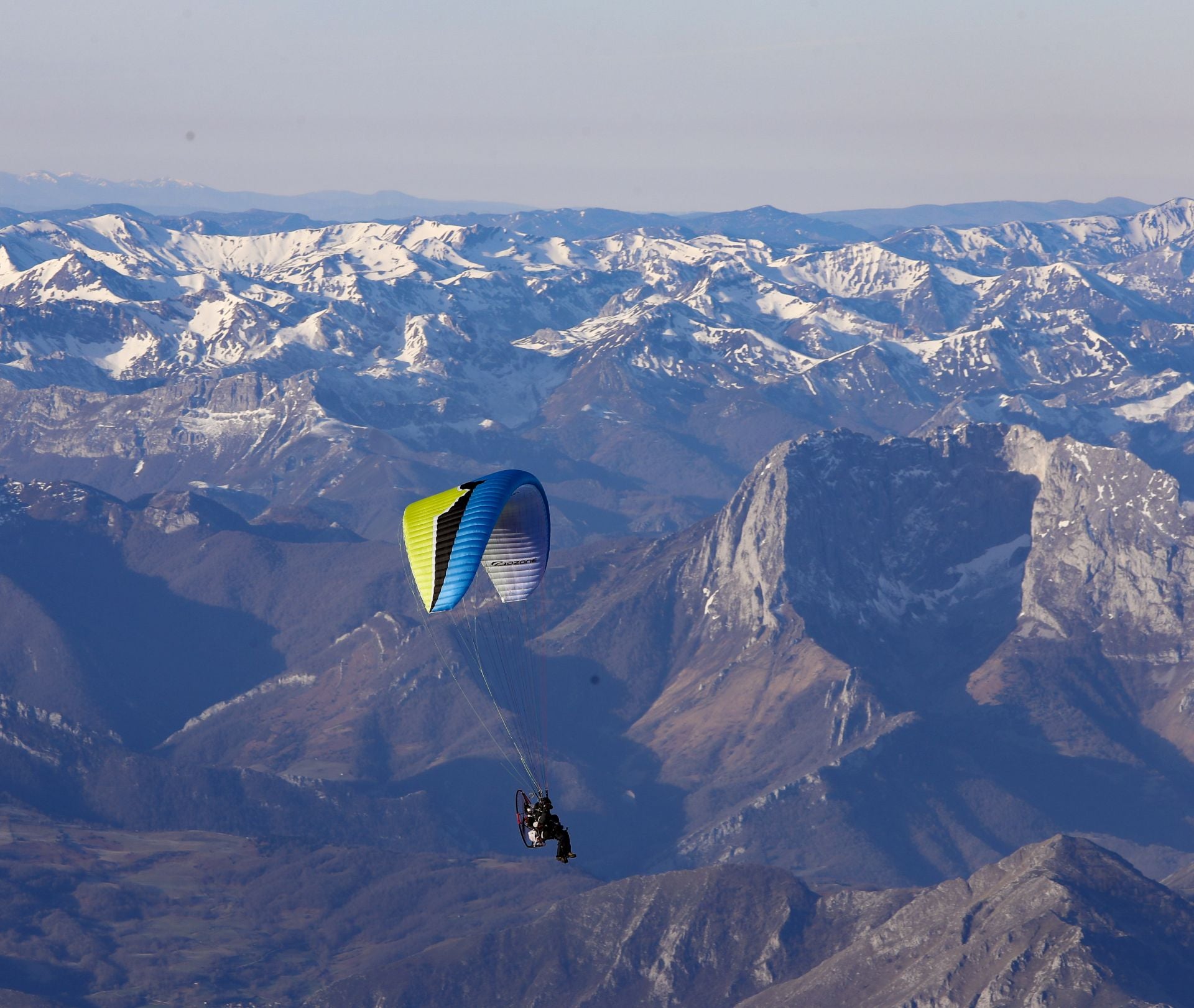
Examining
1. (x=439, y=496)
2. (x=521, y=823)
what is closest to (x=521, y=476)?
(x=439, y=496)

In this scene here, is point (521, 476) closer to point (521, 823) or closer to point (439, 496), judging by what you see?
point (439, 496)

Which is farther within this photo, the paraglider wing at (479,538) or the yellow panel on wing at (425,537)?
the yellow panel on wing at (425,537)

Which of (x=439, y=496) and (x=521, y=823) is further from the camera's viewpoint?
(x=439, y=496)

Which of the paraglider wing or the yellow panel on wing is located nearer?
the paraglider wing

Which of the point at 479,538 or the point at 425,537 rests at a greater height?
the point at 479,538

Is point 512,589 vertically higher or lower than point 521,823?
higher

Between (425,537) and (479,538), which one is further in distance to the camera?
(425,537)
